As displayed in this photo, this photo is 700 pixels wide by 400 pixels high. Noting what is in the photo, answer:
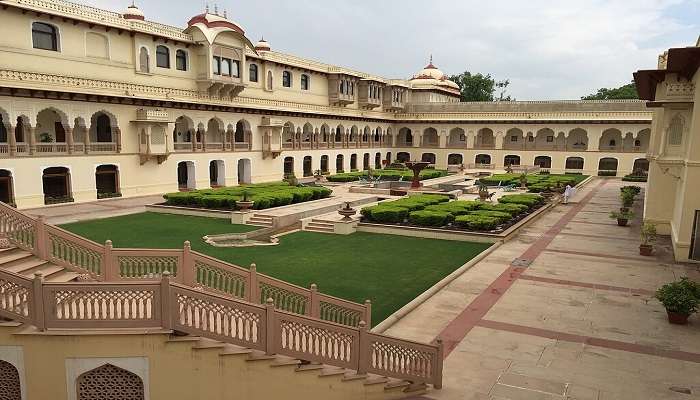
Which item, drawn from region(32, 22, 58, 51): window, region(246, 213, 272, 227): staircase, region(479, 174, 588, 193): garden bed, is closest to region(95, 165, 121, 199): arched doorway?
region(32, 22, 58, 51): window

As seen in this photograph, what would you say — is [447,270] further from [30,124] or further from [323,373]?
[30,124]

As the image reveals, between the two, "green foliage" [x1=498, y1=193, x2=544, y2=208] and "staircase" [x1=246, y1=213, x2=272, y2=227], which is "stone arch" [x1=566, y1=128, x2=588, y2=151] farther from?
"staircase" [x1=246, y1=213, x2=272, y2=227]

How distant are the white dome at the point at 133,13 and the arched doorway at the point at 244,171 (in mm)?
12581

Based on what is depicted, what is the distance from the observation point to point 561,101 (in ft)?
184

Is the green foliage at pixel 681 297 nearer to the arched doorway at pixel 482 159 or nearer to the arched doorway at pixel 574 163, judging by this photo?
the arched doorway at pixel 574 163

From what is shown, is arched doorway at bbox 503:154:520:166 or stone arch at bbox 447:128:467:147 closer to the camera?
arched doorway at bbox 503:154:520:166

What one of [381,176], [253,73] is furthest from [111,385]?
[253,73]

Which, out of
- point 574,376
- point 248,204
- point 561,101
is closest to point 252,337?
Answer: point 574,376

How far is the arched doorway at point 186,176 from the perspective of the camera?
1415 inches

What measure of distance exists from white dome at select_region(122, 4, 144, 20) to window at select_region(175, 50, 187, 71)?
3.21m

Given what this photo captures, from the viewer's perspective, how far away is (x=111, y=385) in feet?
26.6

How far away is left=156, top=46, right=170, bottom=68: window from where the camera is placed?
34562 millimetres

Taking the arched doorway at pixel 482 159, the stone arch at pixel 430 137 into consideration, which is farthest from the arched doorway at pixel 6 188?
the arched doorway at pixel 482 159

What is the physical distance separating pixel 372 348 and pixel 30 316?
5.26 metres
